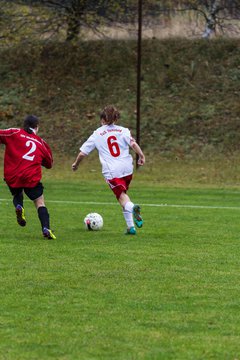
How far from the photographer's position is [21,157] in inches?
521

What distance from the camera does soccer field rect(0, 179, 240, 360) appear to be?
659 cm

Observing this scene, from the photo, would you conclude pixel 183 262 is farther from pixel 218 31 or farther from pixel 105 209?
pixel 218 31

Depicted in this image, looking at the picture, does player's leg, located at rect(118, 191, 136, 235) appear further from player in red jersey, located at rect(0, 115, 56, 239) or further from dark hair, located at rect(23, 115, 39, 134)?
dark hair, located at rect(23, 115, 39, 134)

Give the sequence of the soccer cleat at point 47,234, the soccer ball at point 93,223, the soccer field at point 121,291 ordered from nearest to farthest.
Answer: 1. the soccer field at point 121,291
2. the soccer cleat at point 47,234
3. the soccer ball at point 93,223

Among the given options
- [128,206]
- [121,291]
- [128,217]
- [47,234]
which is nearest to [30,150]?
[47,234]

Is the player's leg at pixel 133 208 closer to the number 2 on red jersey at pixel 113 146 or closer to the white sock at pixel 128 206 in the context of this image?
the white sock at pixel 128 206

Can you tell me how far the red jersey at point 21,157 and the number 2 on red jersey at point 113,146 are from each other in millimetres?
1106

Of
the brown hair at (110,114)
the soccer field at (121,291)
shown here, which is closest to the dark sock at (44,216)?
the soccer field at (121,291)

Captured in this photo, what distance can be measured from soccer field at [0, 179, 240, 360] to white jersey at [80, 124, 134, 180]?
92 centimetres

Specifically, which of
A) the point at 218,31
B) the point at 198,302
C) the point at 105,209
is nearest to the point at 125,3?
the point at 218,31

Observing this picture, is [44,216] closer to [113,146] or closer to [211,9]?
[113,146]

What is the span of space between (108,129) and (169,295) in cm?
572

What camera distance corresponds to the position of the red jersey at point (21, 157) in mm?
13172

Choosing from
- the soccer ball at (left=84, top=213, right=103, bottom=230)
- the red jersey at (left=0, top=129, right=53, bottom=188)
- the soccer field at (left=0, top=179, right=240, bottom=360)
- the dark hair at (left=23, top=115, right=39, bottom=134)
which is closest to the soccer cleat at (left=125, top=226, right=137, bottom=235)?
the soccer field at (left=0, top=179, right=240, bottom=360)
